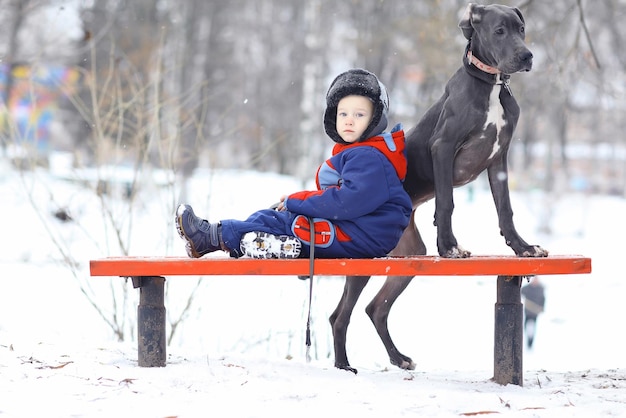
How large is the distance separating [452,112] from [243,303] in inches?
219

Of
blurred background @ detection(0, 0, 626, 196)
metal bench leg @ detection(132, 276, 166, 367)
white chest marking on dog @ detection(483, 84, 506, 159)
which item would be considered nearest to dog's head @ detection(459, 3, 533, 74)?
white chest marking on dog @ detection(483, 84, 506, 159)

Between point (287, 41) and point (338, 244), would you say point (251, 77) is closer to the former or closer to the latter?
point (287, 41)

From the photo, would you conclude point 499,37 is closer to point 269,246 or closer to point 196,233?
point 269,246

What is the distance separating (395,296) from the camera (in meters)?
4.36

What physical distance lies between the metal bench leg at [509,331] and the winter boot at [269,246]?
0.98 metres

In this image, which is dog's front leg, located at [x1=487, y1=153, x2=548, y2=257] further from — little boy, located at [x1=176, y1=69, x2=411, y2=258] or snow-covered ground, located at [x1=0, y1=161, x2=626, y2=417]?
snow-covered ground, located at [x1=0, y1=161, x2=626, y2=417]

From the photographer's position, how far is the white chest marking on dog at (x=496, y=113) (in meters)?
3.71

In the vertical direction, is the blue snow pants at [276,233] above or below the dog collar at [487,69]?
below

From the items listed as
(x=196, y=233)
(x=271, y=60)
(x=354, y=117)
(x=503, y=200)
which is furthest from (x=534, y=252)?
(x=271, y=60)

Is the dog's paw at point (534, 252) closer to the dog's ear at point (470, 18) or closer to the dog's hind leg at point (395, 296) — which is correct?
the dog's hind leg at point (395, 296)

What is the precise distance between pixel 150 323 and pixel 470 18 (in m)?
2.06

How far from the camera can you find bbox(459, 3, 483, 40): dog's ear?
3688mm

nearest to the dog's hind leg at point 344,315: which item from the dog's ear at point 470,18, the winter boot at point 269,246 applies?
the winter boot at point 269,246

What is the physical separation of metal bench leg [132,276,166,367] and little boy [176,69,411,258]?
9.2 inches
